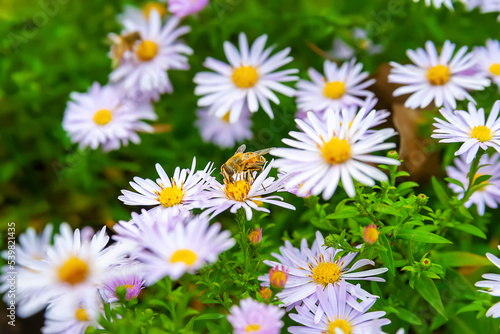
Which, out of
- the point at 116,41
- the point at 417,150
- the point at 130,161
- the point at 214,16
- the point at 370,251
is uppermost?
the point at 214,16

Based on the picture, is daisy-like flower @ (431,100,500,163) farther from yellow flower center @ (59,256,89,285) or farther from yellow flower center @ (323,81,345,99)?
yellow flower center @ (59,256,89,285)

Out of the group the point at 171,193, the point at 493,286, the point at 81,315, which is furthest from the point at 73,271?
the point at 493,286

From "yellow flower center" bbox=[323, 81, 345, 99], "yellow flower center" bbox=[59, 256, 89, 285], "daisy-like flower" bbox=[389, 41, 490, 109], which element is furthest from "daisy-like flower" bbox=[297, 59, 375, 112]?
"yellow flower center" bbox=[59, 256, 89, 285]

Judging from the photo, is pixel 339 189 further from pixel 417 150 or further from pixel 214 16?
pixel 214 16

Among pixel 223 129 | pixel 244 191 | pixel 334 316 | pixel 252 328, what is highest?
pixel 223 129

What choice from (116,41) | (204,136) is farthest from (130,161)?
(116,41)

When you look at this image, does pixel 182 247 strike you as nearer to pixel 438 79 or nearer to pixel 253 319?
pixel 253 319
